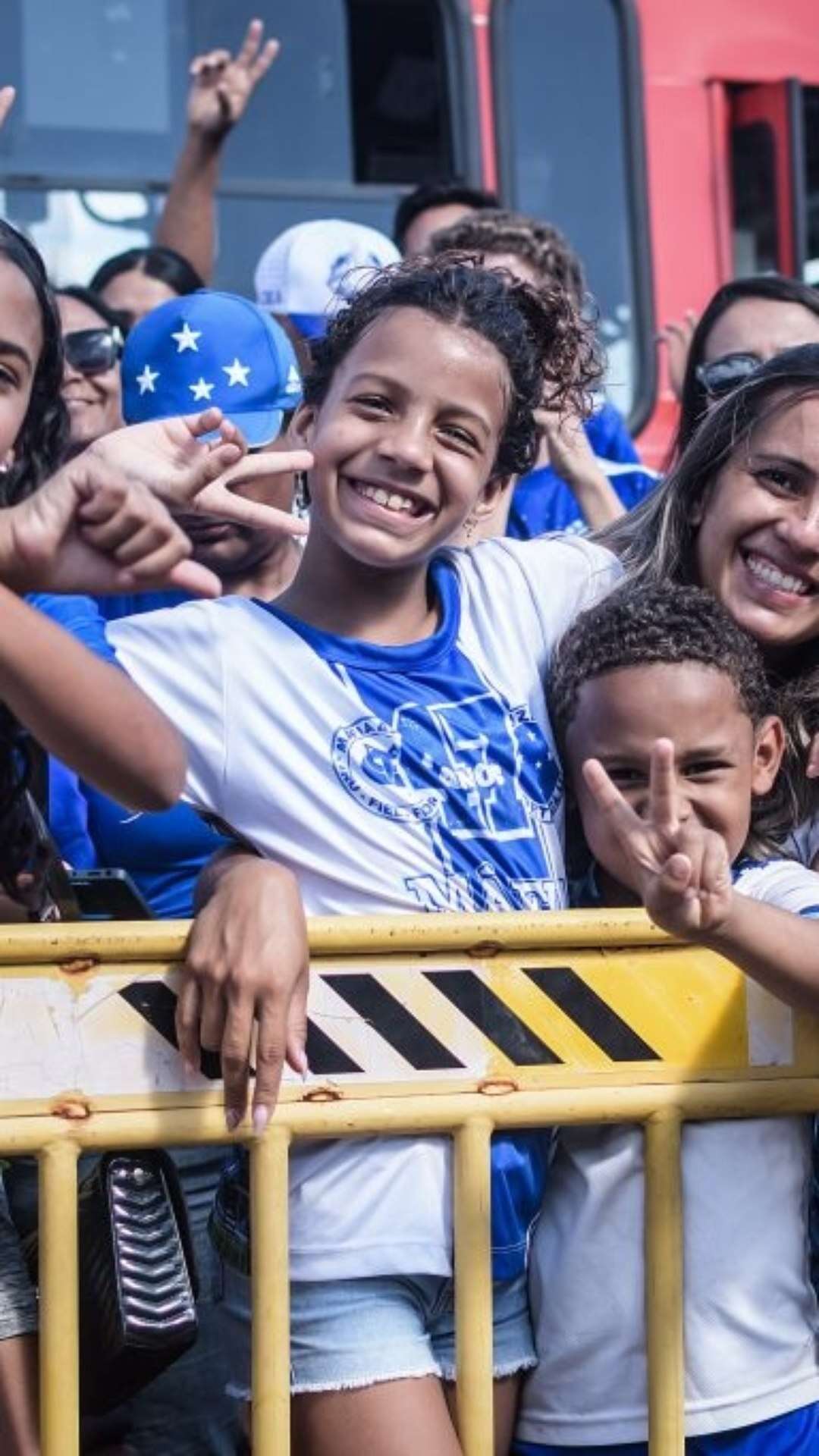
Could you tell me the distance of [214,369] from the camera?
11.9ft

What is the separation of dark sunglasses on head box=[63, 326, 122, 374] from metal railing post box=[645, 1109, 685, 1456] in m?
2.72

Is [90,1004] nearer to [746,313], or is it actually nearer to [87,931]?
[87,931]

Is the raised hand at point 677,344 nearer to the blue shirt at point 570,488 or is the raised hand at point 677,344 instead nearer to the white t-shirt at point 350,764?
the blue shirt at point 570,488

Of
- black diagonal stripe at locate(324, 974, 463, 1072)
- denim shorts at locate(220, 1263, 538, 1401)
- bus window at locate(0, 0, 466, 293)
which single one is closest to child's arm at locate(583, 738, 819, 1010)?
black diagonal stripe at locate(324, 974, 463, 1072)

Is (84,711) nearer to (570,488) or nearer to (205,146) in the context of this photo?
(570,488)

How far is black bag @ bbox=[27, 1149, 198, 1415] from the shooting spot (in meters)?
2.23

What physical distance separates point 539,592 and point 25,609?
935 mm

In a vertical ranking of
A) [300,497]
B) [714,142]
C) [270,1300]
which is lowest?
[270,1300]

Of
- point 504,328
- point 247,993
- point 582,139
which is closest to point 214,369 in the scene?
point 504,328

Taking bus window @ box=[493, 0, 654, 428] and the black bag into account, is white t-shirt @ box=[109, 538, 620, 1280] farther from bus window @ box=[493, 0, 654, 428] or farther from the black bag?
bus window @ box=[493, 0, 654, 428]

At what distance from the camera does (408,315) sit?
9.25 feet

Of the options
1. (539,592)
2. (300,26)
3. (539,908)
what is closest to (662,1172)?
(539,908)

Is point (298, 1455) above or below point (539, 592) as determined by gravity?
below

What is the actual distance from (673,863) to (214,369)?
1.76m
